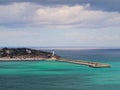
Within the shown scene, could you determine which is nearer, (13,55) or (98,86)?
(98,86)

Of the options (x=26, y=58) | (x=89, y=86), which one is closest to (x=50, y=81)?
(x=89, y=86)

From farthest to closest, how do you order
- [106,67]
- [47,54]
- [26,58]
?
[47,54], [26,58], [106,67]

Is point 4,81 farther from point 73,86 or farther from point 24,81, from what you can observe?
point 73,86

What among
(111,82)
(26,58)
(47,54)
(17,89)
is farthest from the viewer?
(47,54)

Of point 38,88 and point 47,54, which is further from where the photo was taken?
point 47,54

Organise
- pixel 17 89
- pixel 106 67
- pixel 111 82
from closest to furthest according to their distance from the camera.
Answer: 1. pixel 17 89
2. pixel 111 82
3. pixel 106 67

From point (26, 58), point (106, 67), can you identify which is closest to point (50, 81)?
point (106, 67)

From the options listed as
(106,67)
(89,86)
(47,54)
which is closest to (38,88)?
(89,86)

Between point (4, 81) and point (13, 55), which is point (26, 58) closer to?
point (13, 55)

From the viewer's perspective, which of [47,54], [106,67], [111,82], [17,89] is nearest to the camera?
[17,89]
